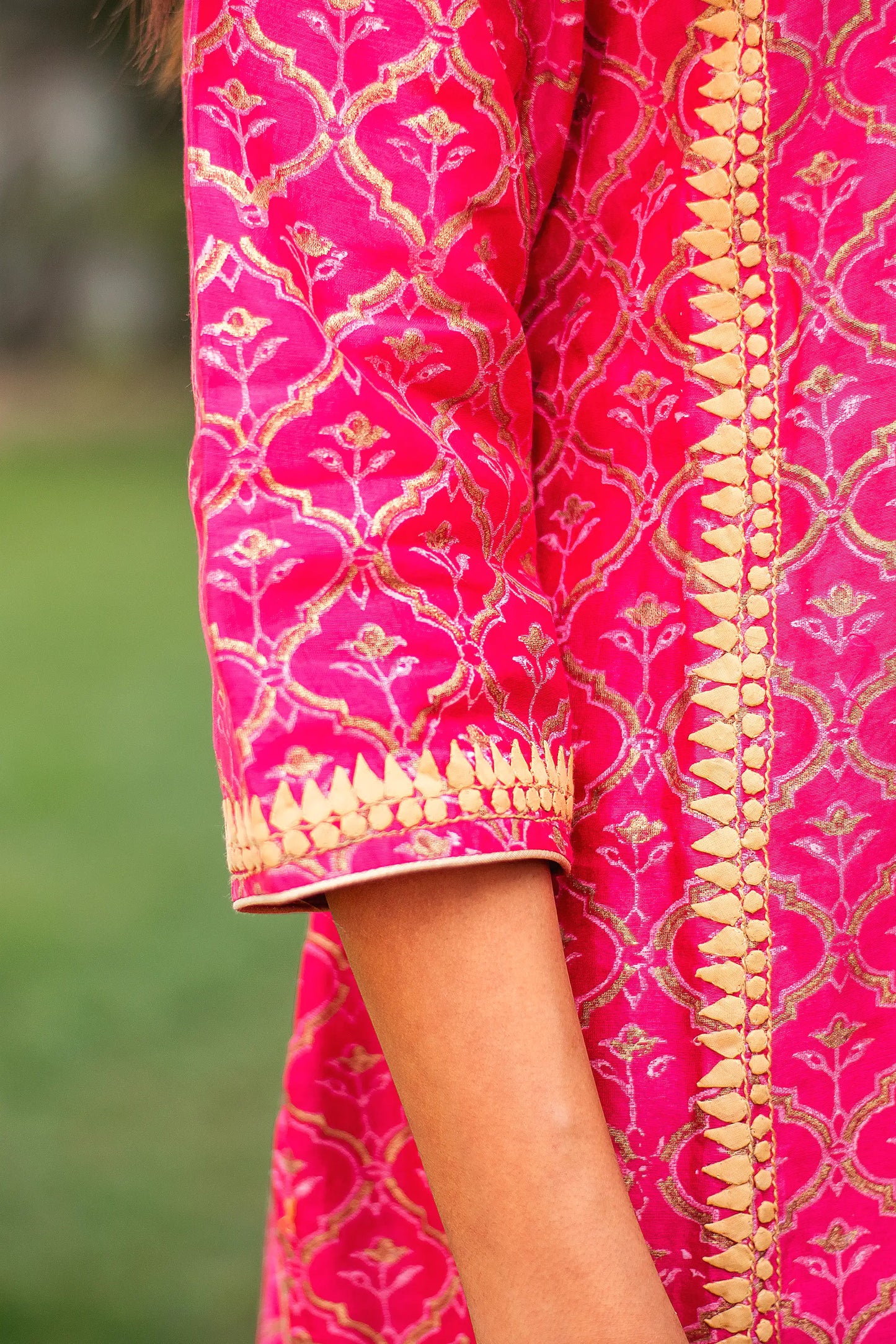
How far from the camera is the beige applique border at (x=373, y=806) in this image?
0.37 meters

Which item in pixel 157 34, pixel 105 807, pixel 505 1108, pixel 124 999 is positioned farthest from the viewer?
pixel 105 807

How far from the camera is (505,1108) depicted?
1.20 ft

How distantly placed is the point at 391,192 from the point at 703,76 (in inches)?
5.6

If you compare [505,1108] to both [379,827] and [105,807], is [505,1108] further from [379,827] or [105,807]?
[105,807]

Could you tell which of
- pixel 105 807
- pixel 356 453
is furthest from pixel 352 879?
pixel 105 807

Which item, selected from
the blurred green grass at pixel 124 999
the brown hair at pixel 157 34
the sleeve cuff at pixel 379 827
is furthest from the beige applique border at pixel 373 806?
the blurred green grass at pixel 124 999

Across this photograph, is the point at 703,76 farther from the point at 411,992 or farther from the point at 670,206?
the point at 411,992

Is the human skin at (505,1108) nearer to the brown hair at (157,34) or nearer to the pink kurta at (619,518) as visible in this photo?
the pink kurta at (619,518)

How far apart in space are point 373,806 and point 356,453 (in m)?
0.11

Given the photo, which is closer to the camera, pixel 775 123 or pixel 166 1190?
pixel 775 123

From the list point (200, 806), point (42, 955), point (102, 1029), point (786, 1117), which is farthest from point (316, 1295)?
point (200, 806)

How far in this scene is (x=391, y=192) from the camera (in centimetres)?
40

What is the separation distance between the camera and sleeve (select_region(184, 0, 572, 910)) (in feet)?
1.23

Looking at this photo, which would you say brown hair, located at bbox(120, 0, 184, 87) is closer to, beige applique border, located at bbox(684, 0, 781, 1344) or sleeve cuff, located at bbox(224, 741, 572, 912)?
beige applique border, located at bbox(684, 0, 781, 1344)
